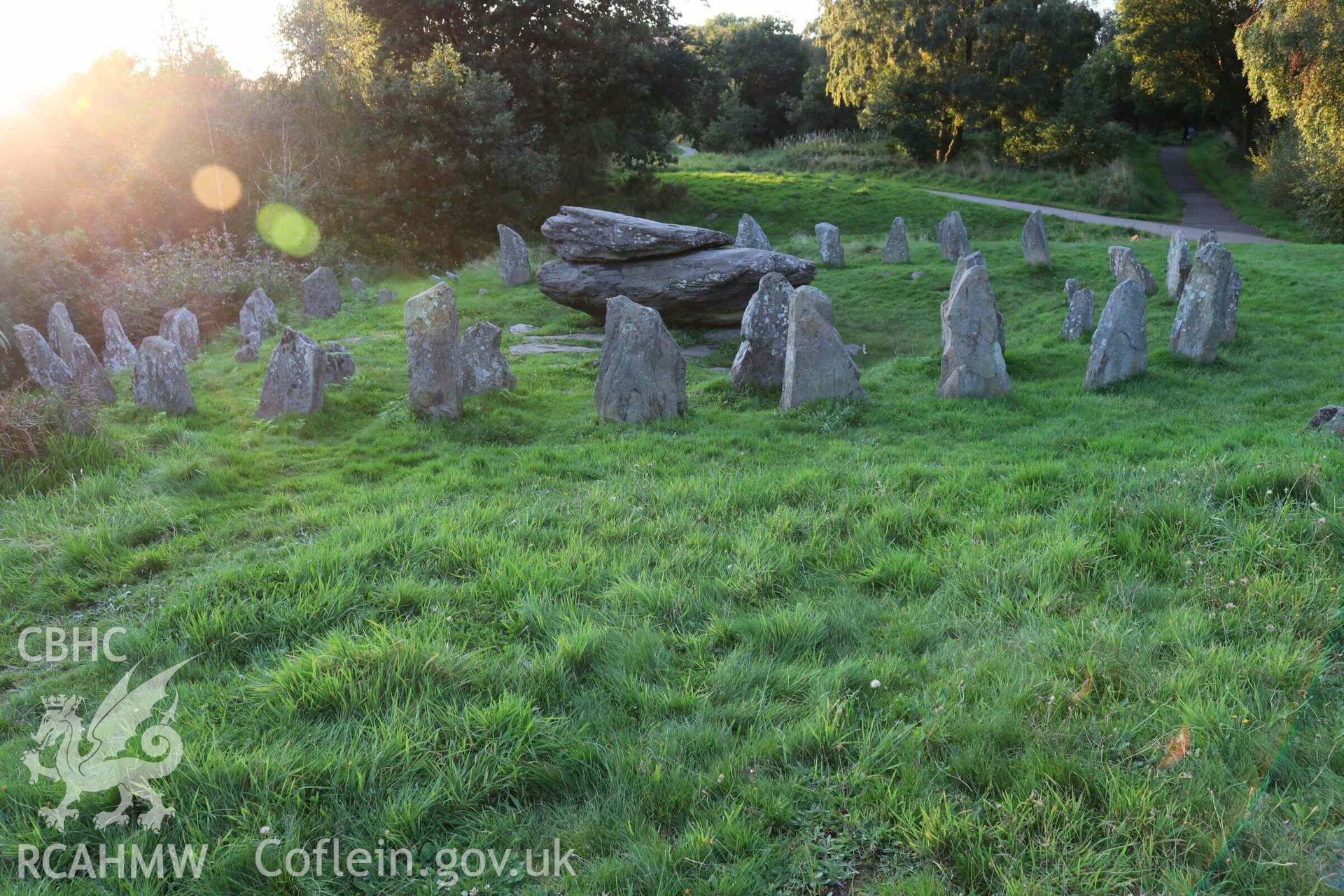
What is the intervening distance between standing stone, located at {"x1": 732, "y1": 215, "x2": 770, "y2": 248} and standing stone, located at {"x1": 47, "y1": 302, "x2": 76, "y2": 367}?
14592mm

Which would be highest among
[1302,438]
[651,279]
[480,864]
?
[651,279]

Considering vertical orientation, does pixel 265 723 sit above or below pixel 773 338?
below

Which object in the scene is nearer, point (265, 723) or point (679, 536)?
point (265, 723)

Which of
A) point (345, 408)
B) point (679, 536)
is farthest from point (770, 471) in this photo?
point (345, 408)

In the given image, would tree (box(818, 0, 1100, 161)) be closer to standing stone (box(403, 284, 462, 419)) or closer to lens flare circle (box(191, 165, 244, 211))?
lens flare circle (box(191, 165, 244, 211))

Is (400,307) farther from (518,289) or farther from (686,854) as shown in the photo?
(686,854)

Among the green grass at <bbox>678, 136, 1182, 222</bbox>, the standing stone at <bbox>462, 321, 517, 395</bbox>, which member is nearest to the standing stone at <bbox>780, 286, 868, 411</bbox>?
the standing stone at <bbox>462, 321, 517, 395</bbox>

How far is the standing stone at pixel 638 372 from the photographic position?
980cm

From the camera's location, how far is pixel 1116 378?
10.9 m

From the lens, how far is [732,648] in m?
4.57

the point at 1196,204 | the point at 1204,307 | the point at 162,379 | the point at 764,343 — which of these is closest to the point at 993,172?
the point at 1196,204

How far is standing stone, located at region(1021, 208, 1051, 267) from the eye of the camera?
19047 mm

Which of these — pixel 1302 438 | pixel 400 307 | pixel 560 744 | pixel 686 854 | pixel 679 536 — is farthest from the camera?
pixel 400 307

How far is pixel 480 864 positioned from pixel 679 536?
3.11 m
